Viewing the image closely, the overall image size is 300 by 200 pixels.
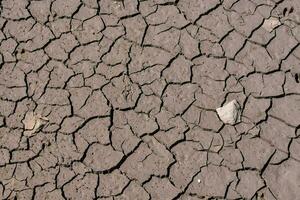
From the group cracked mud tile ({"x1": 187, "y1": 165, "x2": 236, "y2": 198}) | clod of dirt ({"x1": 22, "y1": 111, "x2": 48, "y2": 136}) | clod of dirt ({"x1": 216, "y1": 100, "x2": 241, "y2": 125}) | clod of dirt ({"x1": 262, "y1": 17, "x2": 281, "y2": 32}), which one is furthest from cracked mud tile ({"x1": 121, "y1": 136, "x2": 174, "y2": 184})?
clod of dirt ({"x1": 262, "y1": 17, "x2": 281, "y2": 32})

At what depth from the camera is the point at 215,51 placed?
3.99 m

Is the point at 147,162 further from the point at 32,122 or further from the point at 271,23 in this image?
the point at 271,23

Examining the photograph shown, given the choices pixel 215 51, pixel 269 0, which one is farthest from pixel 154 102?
pixel 269 0

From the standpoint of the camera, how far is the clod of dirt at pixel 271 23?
160 inches

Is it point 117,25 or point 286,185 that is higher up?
point 117,25

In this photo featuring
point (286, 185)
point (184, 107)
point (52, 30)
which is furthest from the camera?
point (52, 30)

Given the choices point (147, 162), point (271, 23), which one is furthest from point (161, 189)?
point (271, 23)

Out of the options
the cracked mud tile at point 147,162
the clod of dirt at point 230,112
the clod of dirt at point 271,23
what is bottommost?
the cracked mud tile at point 147,162

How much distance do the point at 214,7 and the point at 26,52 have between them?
1519 mm

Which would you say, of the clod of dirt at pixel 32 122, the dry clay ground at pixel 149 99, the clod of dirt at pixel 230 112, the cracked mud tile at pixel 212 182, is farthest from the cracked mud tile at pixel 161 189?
the clod of dirt at pixel 32 122

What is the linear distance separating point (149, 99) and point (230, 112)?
0.59m

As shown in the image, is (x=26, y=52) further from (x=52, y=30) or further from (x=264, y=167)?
(x=264, y=167)

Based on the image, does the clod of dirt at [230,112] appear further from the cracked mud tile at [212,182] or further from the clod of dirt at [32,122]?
the clod of dirt at [32,122]

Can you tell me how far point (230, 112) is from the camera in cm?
373
